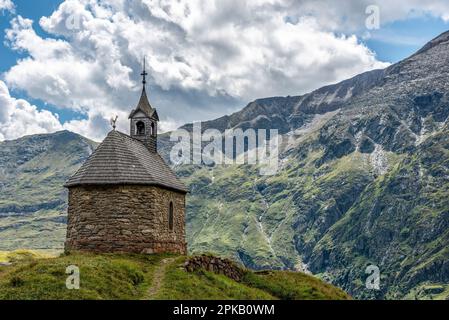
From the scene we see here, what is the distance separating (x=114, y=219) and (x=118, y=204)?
131 centimetres

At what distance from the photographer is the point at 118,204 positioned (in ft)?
160

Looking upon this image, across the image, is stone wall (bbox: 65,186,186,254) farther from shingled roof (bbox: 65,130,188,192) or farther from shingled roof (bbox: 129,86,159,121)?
shingled roof (bbox: 129,86,159,121)

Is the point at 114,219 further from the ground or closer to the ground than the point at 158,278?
further from the ground

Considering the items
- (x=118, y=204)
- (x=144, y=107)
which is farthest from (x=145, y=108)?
(x=118, y=204)

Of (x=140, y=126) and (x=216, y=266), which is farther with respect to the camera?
(x=140, y=126)

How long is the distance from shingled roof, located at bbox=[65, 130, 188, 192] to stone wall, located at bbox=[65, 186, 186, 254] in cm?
60

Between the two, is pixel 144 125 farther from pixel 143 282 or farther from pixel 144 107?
pixel 143 282

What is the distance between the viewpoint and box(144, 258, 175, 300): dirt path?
113 feet

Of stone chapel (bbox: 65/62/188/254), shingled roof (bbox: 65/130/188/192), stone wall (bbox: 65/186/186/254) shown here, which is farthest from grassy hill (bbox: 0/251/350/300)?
shingled roof (bbox: 65/130/188/192)

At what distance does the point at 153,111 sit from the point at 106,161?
46.7 ft
